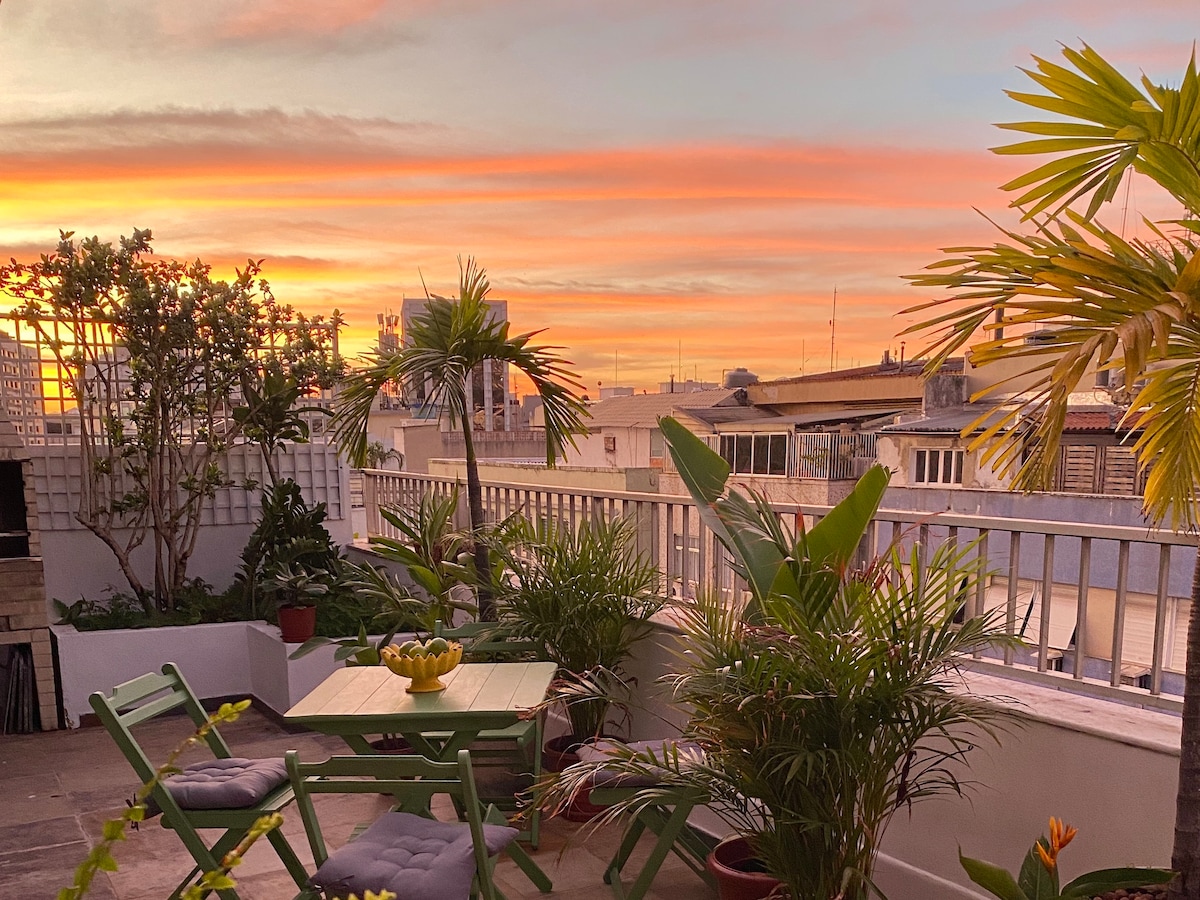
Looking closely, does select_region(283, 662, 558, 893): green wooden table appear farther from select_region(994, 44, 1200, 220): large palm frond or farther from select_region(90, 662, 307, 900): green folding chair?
select_region(994, 44, 1200, 220): large palm frond

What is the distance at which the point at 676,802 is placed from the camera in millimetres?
3213

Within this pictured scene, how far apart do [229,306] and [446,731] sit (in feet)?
14.5

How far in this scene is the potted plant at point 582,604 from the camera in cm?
470

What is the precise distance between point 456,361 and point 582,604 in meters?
1.59

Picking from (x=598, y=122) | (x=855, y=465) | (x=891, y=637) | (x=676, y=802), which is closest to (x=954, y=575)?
(x=891, y=637)

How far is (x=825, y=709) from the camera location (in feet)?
9.66

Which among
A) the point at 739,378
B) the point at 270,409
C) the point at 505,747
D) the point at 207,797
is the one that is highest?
the point at 739,378

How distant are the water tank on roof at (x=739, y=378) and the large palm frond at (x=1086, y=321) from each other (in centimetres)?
2062

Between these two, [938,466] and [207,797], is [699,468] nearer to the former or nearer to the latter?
[207,797]

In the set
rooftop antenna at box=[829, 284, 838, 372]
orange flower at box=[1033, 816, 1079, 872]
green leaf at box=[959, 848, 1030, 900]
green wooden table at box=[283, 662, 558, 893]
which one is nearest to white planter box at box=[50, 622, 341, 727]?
green wooden table at box=[283, 662, 558, 893]

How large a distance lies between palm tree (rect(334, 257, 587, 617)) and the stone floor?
144cm

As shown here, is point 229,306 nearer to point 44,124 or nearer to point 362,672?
point 44,124

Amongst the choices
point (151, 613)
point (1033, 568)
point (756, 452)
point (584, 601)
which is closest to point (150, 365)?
point (151, 613)

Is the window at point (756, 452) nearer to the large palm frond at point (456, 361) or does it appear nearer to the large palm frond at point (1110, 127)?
the large palm frond at point (456, 361)
